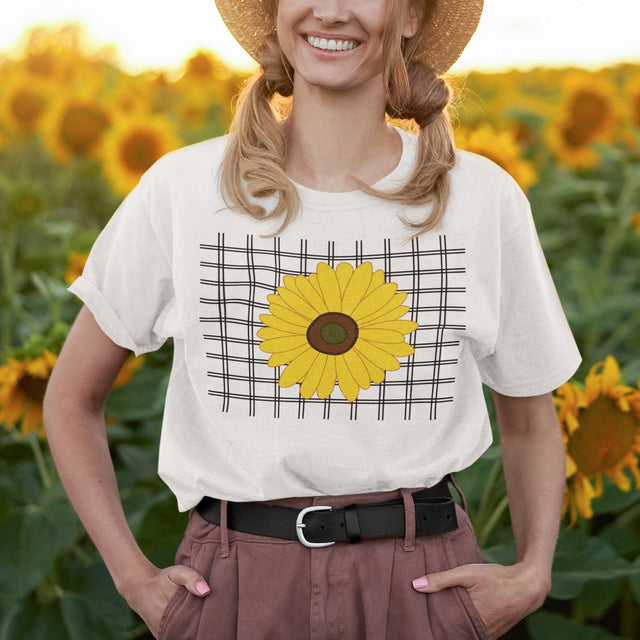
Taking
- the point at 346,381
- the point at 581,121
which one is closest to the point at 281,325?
the point at 346,381

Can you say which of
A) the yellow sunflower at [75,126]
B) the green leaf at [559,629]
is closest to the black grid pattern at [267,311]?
the green leaf at [559,629]

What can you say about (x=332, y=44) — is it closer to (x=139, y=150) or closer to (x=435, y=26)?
(x=435, y=26)

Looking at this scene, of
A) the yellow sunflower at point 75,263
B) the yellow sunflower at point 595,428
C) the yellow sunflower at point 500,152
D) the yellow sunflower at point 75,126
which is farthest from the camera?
the yellow sunflower at point 75,126

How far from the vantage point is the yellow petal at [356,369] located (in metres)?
1.33

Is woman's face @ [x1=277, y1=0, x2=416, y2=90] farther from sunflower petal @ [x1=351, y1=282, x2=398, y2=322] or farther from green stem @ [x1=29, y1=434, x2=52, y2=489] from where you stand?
green stem @ [x1=29, y1=434, x2=52, y2=489]

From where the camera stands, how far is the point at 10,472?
2295 mm

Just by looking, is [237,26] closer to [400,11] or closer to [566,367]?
[400,11]

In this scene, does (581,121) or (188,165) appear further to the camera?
(581,121)

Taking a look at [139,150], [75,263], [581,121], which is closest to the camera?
[75,263]

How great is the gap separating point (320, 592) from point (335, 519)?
0.32 ft

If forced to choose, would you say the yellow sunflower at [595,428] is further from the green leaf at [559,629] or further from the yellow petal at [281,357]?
the yellow petal at [281,357]

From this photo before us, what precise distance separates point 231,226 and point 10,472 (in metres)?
1.23

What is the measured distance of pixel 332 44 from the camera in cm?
132

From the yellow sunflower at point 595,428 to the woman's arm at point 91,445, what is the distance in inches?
32.0
